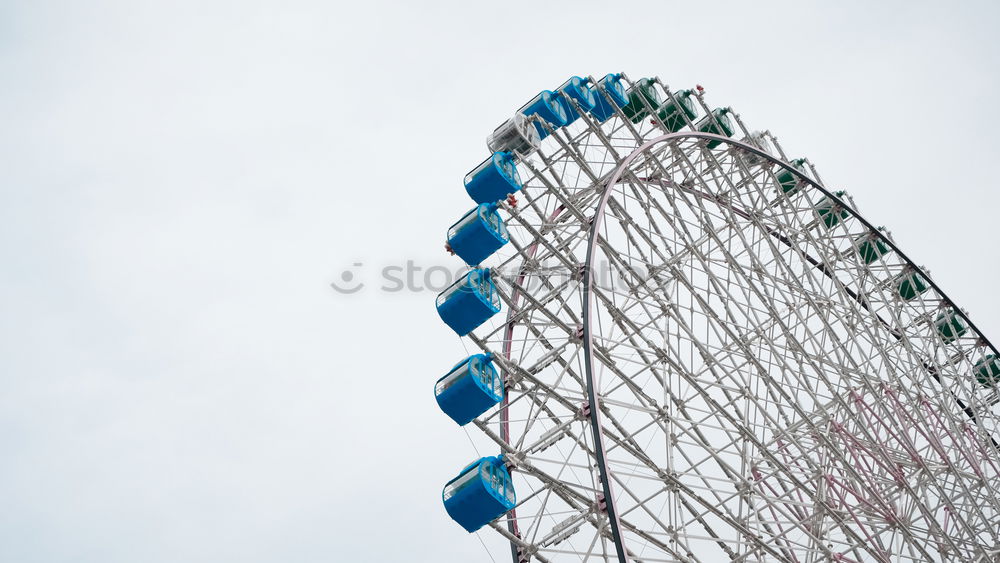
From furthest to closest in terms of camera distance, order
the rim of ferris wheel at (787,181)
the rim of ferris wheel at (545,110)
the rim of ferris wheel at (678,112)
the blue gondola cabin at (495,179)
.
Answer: the rim of ferris wheel at (787,181), the rim of ferris wheel at (678,112), the rim of ferris wheel at (545,110), the blue gondola cabin at (495,179)

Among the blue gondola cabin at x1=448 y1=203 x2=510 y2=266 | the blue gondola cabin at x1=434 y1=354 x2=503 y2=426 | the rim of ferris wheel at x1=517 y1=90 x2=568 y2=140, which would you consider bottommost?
the blue gondola cabin at x1=434 y1=354 x2=503 y2=426

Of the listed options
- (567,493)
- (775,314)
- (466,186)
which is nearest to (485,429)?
(567,493)

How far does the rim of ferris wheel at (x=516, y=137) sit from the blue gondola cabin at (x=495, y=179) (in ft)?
0.90

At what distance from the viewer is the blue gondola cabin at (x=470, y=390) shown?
46.6ft

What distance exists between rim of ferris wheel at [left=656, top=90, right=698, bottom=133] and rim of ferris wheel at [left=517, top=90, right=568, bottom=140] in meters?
3.52

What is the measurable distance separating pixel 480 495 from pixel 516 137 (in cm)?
684

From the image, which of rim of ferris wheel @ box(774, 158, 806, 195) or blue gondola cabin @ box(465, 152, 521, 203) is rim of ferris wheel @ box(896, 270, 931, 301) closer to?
rim of ferris wheel @ box(774, 158, 806, 195)

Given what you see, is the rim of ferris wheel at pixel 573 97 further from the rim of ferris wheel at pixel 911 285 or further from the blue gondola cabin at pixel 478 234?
the rim of ferris wheel at pixel 911 285

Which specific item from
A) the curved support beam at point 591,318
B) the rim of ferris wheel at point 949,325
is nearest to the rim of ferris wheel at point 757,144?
the curved support beam at point 591,318

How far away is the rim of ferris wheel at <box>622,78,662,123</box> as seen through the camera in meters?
19.3

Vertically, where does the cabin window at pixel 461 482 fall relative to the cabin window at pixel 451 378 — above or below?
below

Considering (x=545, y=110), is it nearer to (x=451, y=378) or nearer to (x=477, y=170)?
(x=477, y=170)

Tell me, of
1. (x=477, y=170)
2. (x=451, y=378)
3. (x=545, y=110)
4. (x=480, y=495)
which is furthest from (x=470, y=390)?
(x=545, y=110)

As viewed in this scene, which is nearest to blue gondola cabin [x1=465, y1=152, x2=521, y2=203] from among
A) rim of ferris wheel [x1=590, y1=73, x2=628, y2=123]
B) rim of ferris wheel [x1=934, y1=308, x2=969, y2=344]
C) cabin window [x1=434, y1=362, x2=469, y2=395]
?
rim of ferris wheel [x1=590, y1=73, x2=628, y2=123]
